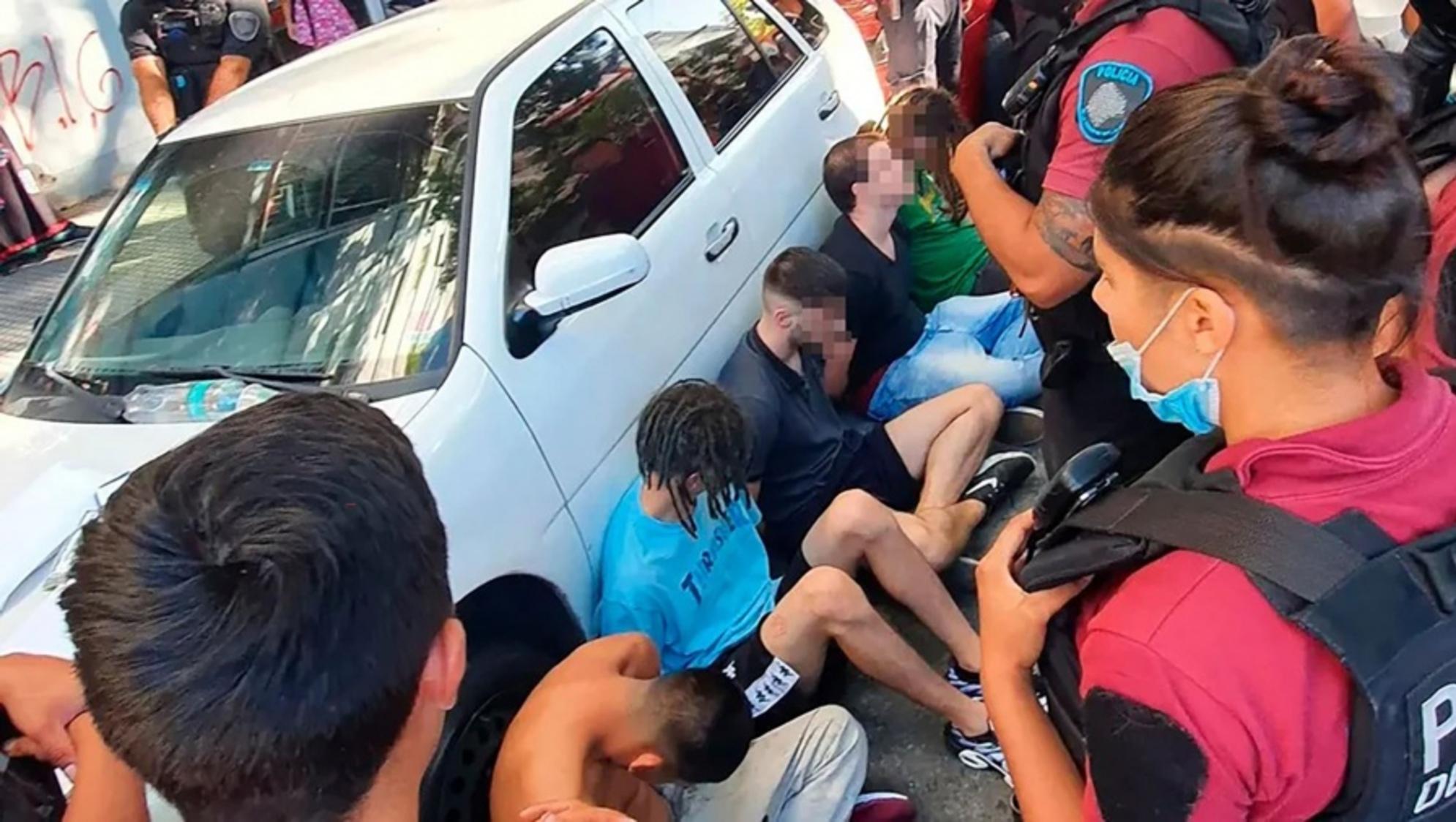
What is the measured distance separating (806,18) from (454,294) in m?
2.68

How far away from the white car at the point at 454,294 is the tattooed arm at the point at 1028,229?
31.1 inches

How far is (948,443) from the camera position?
3.84 metres

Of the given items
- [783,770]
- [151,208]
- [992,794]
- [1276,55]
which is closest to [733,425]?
[783,770]

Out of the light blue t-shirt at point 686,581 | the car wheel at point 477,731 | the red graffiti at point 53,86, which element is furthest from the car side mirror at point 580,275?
the red graffiti at point 53,86

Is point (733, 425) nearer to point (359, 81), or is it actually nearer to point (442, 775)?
point (442, 775)

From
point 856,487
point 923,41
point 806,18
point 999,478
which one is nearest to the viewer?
point 856,487

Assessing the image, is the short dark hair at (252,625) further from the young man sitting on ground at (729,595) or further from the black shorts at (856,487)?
the black shorts at (856,487)

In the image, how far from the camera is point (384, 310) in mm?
2658

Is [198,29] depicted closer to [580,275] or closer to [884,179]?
[884,179]

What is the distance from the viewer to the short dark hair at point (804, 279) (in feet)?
11.5

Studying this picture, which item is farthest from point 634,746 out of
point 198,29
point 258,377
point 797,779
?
point 198,29

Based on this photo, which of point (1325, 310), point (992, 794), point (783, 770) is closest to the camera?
point (1325, 310)

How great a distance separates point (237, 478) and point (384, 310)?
1.52 metres

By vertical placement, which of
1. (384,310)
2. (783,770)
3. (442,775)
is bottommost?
(783,770)
